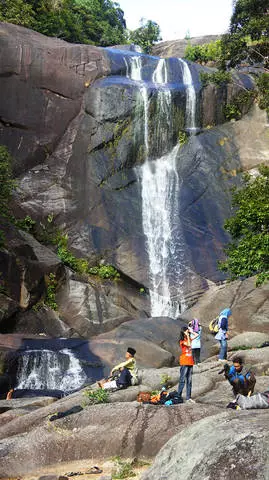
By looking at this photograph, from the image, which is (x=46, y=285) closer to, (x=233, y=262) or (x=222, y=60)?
(x=233, y=262)

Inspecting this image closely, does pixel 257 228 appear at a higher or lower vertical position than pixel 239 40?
lower

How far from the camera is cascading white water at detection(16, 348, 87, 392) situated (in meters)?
19.2

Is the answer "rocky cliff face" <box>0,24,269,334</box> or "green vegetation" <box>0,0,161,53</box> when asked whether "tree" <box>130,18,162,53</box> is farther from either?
"rocky cliff face" <box>0,24,269,334</box>

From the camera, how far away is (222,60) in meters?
25.3

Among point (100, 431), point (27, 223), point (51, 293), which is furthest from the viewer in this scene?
point (27, 223)

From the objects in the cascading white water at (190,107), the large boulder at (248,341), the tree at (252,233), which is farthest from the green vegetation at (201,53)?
the large boulder at (248,341)

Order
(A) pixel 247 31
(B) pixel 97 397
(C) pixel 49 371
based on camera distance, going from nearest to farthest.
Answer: (B) pixel 97 397 → (C) pixel 49 371 → (A) pixel 247 31

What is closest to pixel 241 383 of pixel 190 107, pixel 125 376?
pixel 125 376

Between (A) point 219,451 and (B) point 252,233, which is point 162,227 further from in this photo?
(A) point 219,451

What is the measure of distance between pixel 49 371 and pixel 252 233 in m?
8.70

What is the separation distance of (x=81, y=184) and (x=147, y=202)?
389cm

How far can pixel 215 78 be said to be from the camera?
3409 cm

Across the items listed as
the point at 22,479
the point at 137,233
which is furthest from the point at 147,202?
the point at 22,479

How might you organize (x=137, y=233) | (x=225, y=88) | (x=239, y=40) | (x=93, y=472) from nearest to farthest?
(x=93, y=472) → (x=239, y=40) → (x=137, y=233) → (x=225, y=88)
